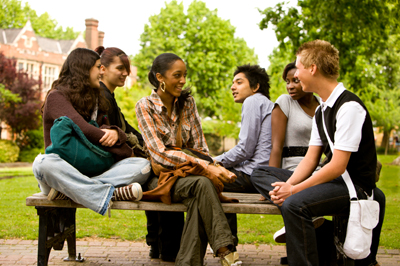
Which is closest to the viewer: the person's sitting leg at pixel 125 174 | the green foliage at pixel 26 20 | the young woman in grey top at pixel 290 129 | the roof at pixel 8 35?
the person's sitting leg at pixel 125 174

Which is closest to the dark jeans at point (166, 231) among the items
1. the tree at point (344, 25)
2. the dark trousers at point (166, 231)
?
the dark trousers at point (166, 231)

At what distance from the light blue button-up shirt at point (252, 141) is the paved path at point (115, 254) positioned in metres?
1.09

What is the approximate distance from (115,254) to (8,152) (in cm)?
2272

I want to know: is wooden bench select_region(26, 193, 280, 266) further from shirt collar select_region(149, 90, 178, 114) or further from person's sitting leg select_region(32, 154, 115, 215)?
shirt collar select_region(149, 90, 178, 114)

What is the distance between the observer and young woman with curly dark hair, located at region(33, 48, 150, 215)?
3566mm

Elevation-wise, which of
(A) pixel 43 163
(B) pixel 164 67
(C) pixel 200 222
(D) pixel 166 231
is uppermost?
(B) pixel 164 67

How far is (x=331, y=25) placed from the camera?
37.8ft

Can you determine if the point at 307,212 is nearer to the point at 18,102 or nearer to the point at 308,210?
the point at 308,210

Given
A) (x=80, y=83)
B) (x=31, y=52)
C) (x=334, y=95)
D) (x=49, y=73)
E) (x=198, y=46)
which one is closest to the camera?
(x=334, y=95)

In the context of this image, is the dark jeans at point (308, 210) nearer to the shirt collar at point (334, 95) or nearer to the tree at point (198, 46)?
the shirt collar at point (334, 95)

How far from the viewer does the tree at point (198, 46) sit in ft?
125

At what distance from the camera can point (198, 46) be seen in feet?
126

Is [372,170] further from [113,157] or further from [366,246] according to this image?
[113,157]

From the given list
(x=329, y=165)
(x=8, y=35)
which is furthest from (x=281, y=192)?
(x=8, y=35)
